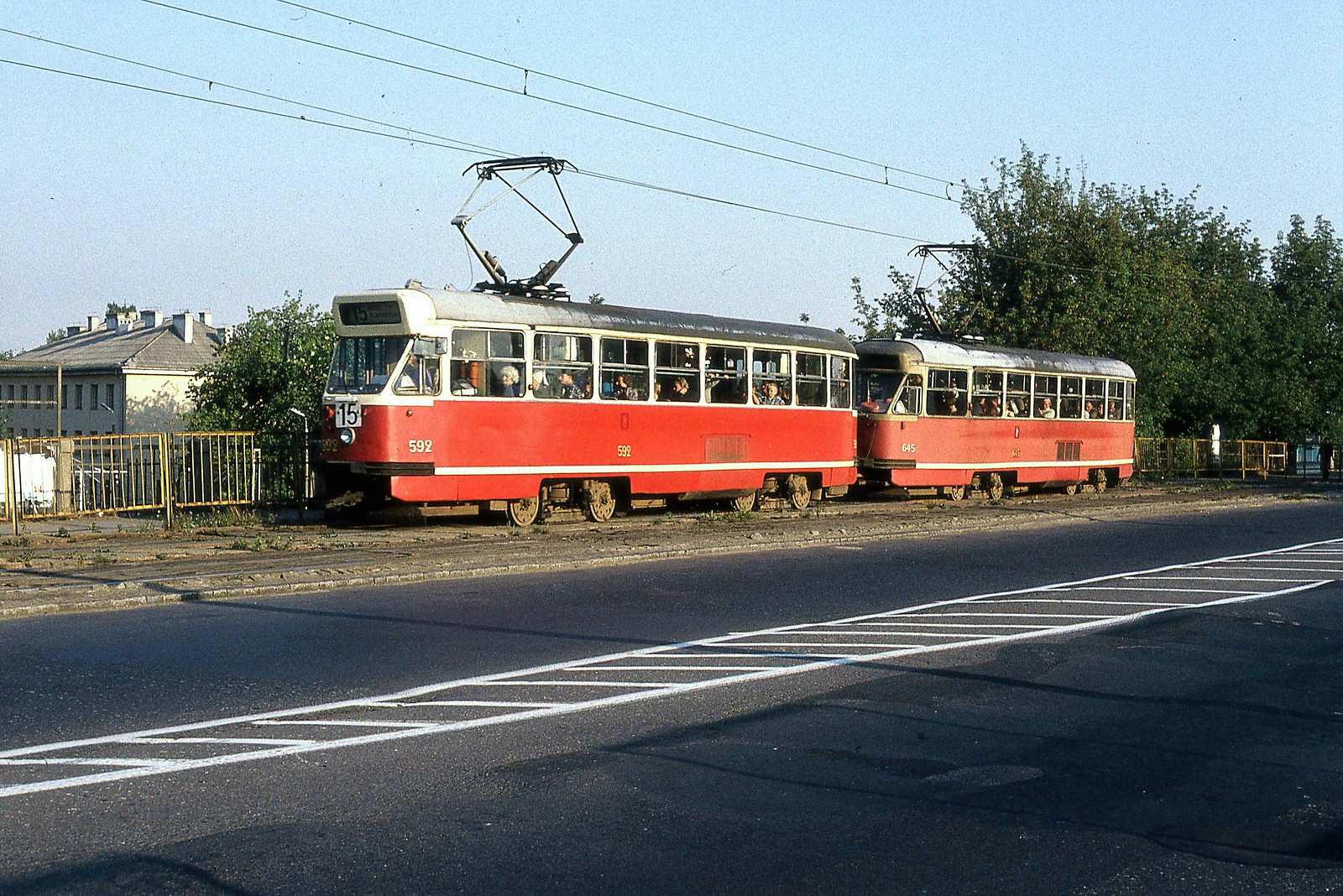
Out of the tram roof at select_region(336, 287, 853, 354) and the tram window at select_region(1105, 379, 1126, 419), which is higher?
the tram roof at select_region(336, 287, 853, 354)

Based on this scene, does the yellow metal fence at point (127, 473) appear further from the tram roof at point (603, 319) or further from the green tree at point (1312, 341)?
the green tree at point (1312, 341)

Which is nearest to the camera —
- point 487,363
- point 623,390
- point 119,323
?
point 487,363

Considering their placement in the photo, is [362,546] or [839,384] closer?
[362,546]

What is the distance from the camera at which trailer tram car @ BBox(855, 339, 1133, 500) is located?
96.8 ft

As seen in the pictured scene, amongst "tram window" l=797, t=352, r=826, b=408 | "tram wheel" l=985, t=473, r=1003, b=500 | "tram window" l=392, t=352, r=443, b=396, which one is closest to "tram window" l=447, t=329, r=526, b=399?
"tram window" l=392, t=352, r=443, b=396

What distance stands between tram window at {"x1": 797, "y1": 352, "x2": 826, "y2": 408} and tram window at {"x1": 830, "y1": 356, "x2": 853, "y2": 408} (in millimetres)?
308

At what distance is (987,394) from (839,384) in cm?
562

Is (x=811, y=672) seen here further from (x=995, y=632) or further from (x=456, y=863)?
(x=456, y=863)

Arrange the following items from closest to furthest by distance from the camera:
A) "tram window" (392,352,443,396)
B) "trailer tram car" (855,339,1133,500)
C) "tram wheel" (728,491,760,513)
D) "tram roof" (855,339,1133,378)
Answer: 1. "tram window" (392,352,443,396)
2. "tram wheel" (728,491,760,513)
3. "trailer tram car" (855,339,1133,500)
4. "tram roof" (855,339,1133,378)

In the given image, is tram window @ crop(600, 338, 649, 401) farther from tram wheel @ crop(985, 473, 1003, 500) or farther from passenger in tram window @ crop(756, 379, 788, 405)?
tram wheel @ crop(985, 473, 1003, 500)

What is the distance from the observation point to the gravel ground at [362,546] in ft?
43.3

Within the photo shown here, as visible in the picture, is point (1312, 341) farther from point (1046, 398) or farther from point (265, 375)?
point (265, 375)

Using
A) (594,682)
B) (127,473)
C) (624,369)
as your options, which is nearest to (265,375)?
(127,473)

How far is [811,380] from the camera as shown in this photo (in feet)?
87.7
